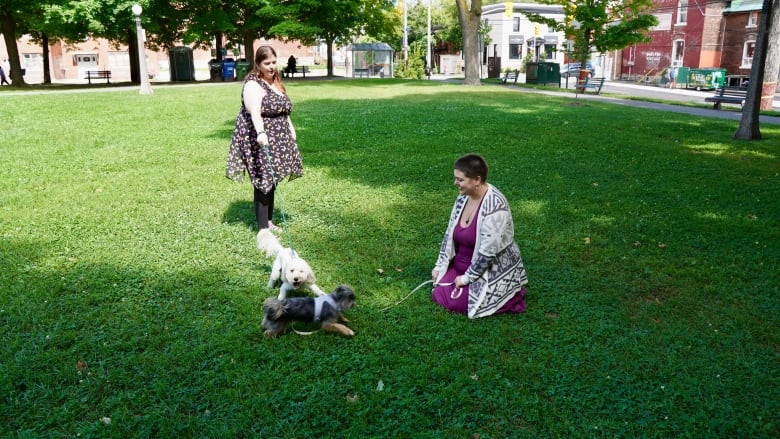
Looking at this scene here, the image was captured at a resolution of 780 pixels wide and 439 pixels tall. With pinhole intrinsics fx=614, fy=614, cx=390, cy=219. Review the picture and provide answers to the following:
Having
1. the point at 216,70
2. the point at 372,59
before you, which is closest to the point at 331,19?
the point at 216,70

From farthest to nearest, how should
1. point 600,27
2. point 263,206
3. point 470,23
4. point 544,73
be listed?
1. point 544,73
2. point 470,23
3. point 600,27
4. point 263,206

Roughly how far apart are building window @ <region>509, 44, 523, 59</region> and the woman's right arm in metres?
61.6

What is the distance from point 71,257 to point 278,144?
2207 millimetres

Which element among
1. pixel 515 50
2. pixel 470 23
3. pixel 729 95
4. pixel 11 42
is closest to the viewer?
pixel 729 95

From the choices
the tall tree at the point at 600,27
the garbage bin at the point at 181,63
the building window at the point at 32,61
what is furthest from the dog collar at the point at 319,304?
the building window at the point at 32,61

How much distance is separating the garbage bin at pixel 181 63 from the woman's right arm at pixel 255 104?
36.1 meters

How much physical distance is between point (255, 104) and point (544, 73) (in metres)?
29.4

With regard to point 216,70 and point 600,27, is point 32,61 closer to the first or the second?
point 216,70

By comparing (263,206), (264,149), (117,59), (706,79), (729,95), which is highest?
(117,59)

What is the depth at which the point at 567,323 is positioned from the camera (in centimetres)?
452

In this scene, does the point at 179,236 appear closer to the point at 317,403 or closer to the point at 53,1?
the point at 317,403

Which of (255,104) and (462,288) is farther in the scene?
(255,104)

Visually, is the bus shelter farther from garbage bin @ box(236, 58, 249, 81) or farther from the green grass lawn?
the green grass lawn

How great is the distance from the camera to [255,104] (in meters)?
5.73
